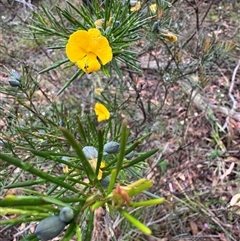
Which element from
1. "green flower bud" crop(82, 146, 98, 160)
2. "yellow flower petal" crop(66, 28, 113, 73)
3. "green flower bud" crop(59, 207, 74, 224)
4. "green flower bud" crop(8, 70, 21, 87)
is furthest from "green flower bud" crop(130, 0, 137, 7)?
"green flower bud" crop(59, 207, 74, 224)

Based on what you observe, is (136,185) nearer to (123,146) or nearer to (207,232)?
(123,146)

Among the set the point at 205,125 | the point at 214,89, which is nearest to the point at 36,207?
the point at 205,125

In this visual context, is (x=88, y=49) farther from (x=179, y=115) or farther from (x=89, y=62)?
(x=179, y=115)

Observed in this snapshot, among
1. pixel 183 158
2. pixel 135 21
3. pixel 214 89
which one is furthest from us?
pixel 214 89

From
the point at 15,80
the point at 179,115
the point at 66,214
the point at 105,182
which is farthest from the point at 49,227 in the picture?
the point at 179,115

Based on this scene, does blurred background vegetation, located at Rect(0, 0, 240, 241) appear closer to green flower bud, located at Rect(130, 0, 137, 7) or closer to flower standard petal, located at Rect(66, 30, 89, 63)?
green flower bud, located at Rect(130, 0, 137, 7)
